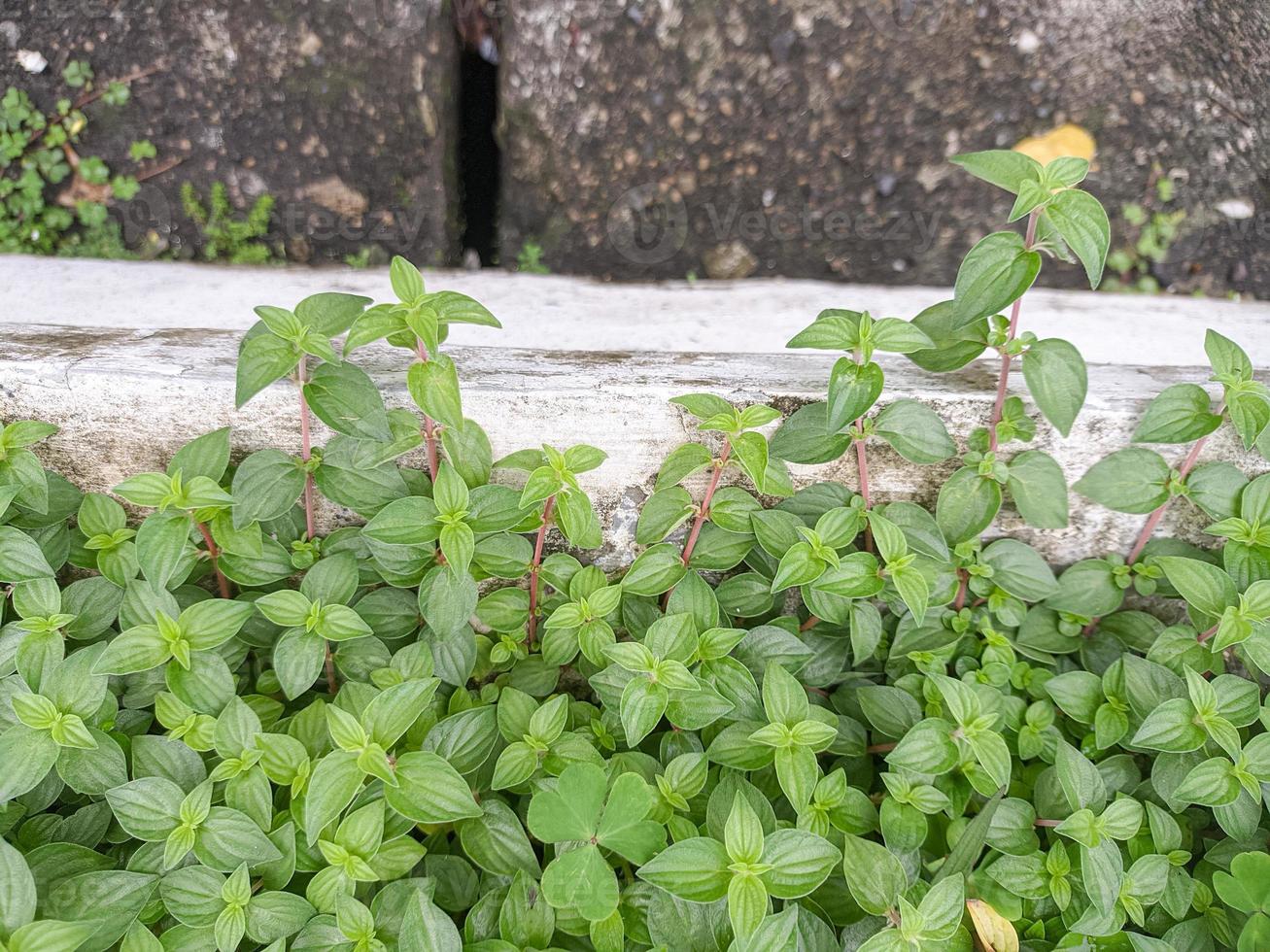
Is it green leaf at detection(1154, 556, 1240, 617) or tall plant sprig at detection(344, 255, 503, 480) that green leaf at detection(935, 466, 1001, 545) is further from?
tall plant sprig at detection(344, 255, 503, 480)

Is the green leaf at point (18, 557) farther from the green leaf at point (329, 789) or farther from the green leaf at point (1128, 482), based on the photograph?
the green leaf at point (1128, 482)

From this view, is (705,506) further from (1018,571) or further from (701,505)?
(1018,571)

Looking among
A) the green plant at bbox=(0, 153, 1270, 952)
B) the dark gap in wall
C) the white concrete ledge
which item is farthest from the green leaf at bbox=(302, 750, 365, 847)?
the dark gap in wall

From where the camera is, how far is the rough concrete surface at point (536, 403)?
4.72 ft

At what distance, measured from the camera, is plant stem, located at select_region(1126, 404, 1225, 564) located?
1456 millimetres

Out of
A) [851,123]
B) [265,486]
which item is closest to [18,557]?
[265,486]

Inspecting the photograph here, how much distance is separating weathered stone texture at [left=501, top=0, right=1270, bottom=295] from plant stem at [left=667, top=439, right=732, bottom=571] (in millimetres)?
1069

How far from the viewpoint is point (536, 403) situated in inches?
57.2

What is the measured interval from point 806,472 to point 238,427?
37.5 inches

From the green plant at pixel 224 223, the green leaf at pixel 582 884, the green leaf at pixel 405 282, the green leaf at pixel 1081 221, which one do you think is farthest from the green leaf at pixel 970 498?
the green plant at pixel 224 223

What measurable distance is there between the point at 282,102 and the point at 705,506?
5.22ft

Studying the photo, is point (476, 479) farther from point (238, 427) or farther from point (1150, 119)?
point (1150, 119)

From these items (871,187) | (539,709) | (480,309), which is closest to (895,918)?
(539,709)

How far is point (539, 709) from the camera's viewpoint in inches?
53.9
